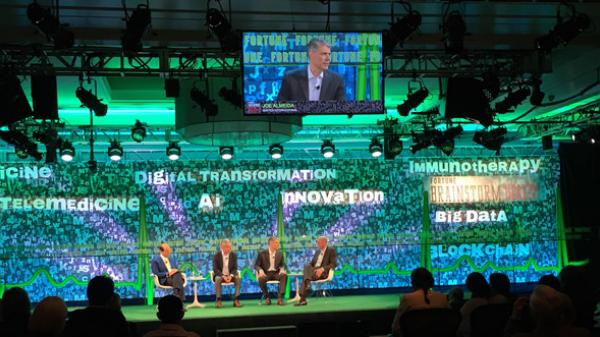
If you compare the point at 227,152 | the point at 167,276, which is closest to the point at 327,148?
the point at 227,152

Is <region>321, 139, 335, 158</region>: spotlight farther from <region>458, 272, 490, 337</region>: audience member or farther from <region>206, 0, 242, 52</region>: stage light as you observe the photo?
<region>458, 272, 490, 337</region>: audience member

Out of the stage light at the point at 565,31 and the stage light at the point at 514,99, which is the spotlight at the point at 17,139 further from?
Result: the stage light at the point at 565,31

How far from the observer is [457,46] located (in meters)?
6.61

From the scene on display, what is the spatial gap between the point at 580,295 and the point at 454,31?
10.4ft

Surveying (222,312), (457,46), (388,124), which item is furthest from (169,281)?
(457,46)

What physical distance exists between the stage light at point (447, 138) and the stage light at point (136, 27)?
6.08 metres

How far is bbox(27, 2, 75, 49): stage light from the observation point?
5863 mm

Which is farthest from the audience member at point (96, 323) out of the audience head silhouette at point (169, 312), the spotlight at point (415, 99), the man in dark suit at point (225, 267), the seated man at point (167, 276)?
the man in dark suit at point (225, 267)

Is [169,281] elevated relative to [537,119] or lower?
lower

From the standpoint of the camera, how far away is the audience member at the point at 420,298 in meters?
4.98

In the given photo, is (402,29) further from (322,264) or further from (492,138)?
(492,138)

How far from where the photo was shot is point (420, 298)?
500 cm

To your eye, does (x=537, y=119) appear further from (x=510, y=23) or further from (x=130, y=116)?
(x=130, y=116)

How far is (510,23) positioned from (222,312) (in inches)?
205
